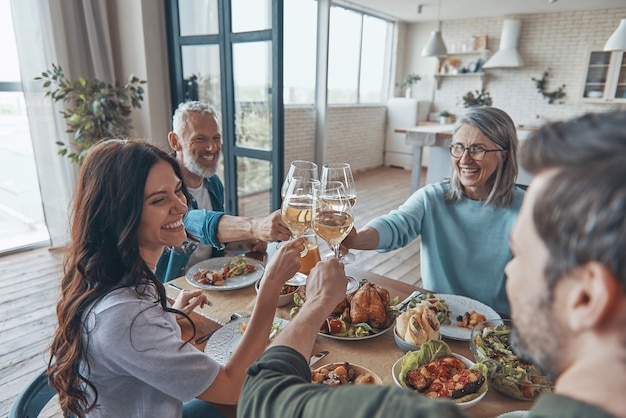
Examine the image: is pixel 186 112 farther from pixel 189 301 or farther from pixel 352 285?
pixel 352 285

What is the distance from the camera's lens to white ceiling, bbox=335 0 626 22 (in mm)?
6289

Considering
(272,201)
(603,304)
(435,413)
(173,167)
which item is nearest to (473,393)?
(435,413)

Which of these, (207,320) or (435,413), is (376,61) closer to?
(207,320)

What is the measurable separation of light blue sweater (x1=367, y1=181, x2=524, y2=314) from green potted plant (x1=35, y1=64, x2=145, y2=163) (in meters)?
2.45

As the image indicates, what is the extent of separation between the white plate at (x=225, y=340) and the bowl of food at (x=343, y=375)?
249mm

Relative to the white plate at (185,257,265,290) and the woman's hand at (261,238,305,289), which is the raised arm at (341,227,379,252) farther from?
the woman's hand at (261,238,305,289)

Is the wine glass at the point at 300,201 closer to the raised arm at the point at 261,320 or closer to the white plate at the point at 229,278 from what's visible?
the raised arm at the point at 261,320

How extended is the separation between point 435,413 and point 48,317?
300cm

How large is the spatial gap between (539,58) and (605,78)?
108 cm

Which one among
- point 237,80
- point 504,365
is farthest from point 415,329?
point 237,80

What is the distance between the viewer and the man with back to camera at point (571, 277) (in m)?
0.39

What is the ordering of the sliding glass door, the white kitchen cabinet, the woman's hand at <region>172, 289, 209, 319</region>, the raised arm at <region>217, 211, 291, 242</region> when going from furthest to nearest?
the white kitchen cabinet
the sliding glass door
the raised arm at <region>217, 211, 291, 242</region>
the woman's hand at <region>172, 289, 209, 319</region>

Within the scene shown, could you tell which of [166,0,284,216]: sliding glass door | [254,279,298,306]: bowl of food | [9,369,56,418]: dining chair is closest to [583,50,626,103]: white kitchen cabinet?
[166,0,284,216]: sliding glass door

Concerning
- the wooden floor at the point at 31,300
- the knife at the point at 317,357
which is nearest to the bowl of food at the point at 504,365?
the knife at the point at 317,357
